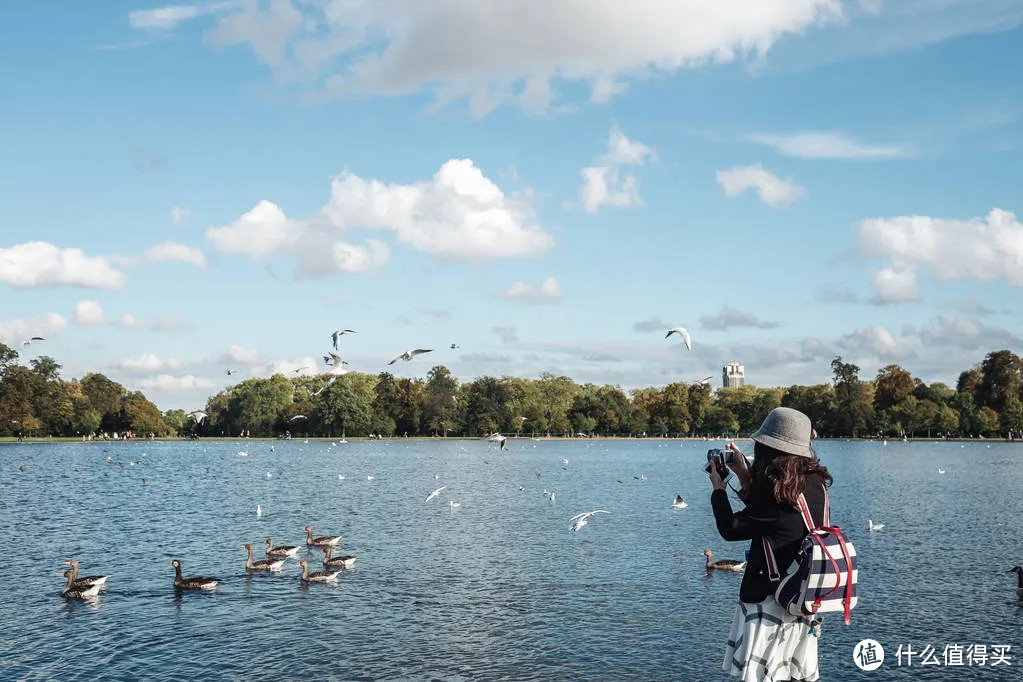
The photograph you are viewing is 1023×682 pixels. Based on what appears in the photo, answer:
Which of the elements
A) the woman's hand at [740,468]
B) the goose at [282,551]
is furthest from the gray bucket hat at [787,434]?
the goose at [282,551]

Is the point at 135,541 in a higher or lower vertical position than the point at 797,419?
lower

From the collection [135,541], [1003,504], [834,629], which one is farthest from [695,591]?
[1003,504]

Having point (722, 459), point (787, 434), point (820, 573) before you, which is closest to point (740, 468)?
point (722, 459)

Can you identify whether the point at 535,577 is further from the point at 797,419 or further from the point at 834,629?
the point at 797,419

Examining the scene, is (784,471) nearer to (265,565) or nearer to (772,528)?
(772,528)

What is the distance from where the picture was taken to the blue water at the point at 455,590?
59.1 feet

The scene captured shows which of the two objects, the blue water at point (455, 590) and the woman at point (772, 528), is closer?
the woman at point (772, 528)

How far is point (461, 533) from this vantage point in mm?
36344

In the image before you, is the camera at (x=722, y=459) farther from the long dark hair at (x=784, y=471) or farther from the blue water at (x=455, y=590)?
the blue water at (x=455, y=590)

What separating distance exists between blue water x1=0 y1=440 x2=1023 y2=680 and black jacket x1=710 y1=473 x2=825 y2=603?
37.9 ft

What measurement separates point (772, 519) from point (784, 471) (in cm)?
39

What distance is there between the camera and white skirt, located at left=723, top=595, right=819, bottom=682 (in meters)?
6.67

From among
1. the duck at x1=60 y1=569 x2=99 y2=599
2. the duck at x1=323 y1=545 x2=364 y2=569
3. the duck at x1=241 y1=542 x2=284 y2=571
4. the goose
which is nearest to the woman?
the duck at x1=60 y1=569 x2=99 y2=599

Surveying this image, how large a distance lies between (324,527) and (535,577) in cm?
1592
